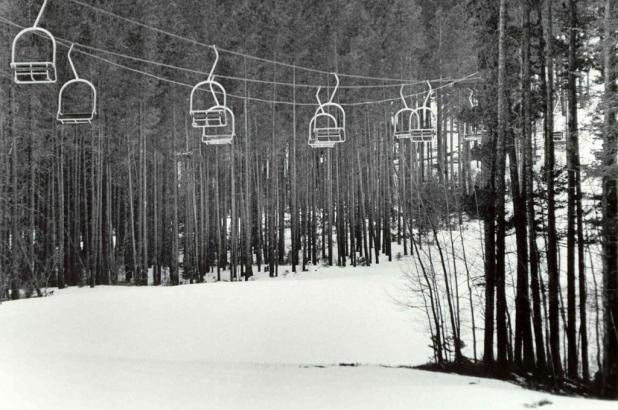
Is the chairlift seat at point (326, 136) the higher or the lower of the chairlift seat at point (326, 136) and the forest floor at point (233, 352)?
the higher

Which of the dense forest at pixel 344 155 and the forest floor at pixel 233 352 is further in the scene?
the dense forest at pixel 344 155

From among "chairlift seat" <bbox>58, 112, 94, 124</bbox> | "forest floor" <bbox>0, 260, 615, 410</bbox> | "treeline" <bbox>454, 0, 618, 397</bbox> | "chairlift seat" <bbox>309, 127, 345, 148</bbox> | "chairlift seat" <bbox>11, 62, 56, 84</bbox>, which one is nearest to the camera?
"chairlift seat" <bbox>11, 62, 56, 84</bbox>

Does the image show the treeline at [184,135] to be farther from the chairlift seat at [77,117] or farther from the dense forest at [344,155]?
A: the chairlift seat at [77,117]

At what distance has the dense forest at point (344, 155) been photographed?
1145 centimetres

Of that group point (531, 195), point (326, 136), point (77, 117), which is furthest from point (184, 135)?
point (531, 195)

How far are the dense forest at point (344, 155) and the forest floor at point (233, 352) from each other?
1507mm

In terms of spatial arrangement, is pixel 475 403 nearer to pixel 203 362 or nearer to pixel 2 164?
pixel 203 362

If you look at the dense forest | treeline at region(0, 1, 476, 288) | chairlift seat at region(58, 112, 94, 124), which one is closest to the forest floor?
the dense forest

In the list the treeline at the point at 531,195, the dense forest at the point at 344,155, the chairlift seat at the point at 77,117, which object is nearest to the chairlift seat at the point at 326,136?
the dense forest at the point at 344,155

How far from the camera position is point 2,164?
49.7ft

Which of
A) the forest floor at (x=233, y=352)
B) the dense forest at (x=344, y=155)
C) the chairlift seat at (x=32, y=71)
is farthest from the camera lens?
the dense forest at (x=344, y=155)

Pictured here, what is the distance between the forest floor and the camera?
8.04m

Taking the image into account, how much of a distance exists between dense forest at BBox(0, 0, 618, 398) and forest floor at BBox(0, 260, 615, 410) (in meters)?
1.51

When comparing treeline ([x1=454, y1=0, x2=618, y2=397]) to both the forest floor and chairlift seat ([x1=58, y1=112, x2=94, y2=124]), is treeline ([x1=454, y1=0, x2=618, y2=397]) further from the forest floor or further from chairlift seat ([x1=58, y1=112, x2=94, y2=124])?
chairlift seat ([x1=58, y1=112, x2=94, y2=124])
